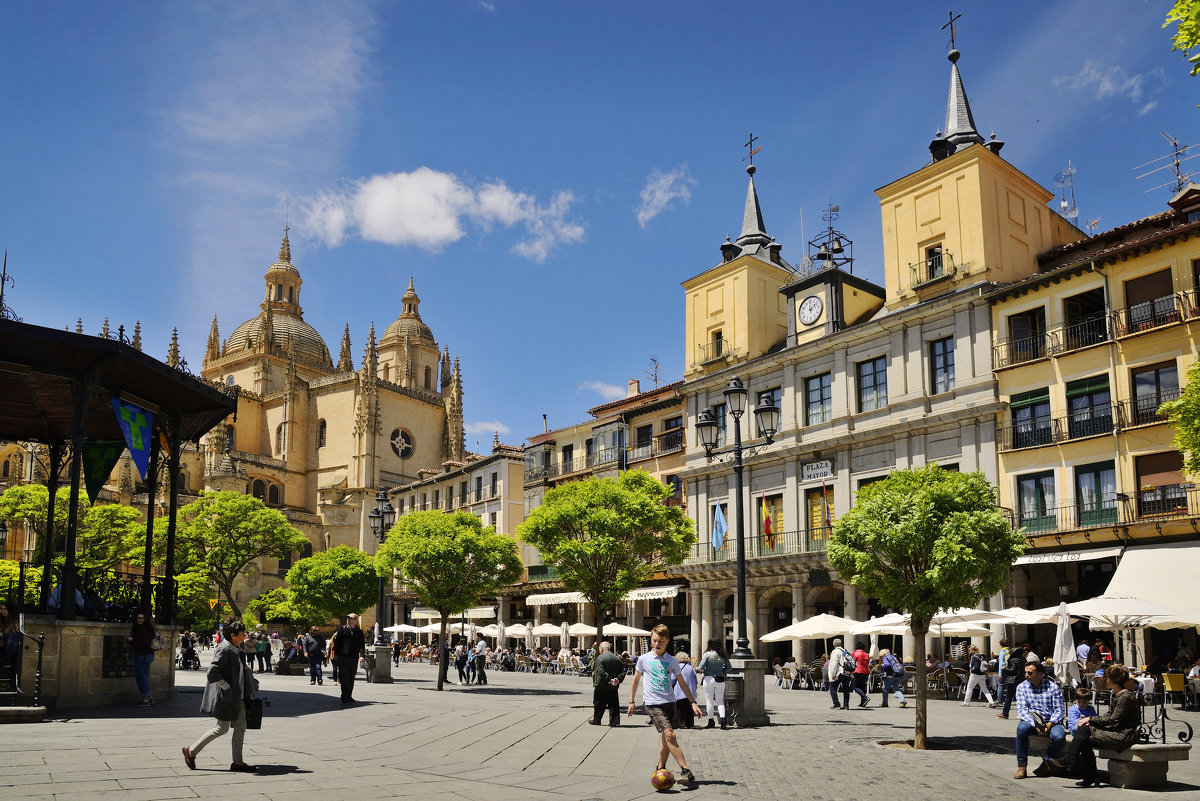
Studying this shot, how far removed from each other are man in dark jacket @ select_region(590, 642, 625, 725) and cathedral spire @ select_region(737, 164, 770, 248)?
2727 centimetres

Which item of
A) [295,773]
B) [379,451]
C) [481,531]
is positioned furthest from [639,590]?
[379,451]

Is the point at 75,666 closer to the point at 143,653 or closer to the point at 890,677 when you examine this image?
the point at 143,653

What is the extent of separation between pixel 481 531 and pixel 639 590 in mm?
11668

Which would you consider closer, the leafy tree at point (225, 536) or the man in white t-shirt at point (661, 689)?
the man in white t-shirt at point (661, 689)

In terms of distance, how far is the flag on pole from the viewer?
109 ft

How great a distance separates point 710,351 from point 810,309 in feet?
16.2

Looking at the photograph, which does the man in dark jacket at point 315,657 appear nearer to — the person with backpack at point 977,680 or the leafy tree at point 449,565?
the leafy tree at point 449,565

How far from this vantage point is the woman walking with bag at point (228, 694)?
361 inches

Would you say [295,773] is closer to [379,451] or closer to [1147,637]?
[1147,637]

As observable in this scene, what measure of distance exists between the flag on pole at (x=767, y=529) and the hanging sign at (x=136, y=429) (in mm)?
21078

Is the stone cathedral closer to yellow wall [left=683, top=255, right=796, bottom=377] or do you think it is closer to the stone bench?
yellow wall [left=683, top=255, right=796, bottom=377]

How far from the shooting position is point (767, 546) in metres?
33.8

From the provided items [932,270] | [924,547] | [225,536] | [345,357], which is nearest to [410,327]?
[345,357]

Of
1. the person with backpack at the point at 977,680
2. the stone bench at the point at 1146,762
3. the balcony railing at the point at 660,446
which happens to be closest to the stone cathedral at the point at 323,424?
the balcony railing at the point at 660,446
